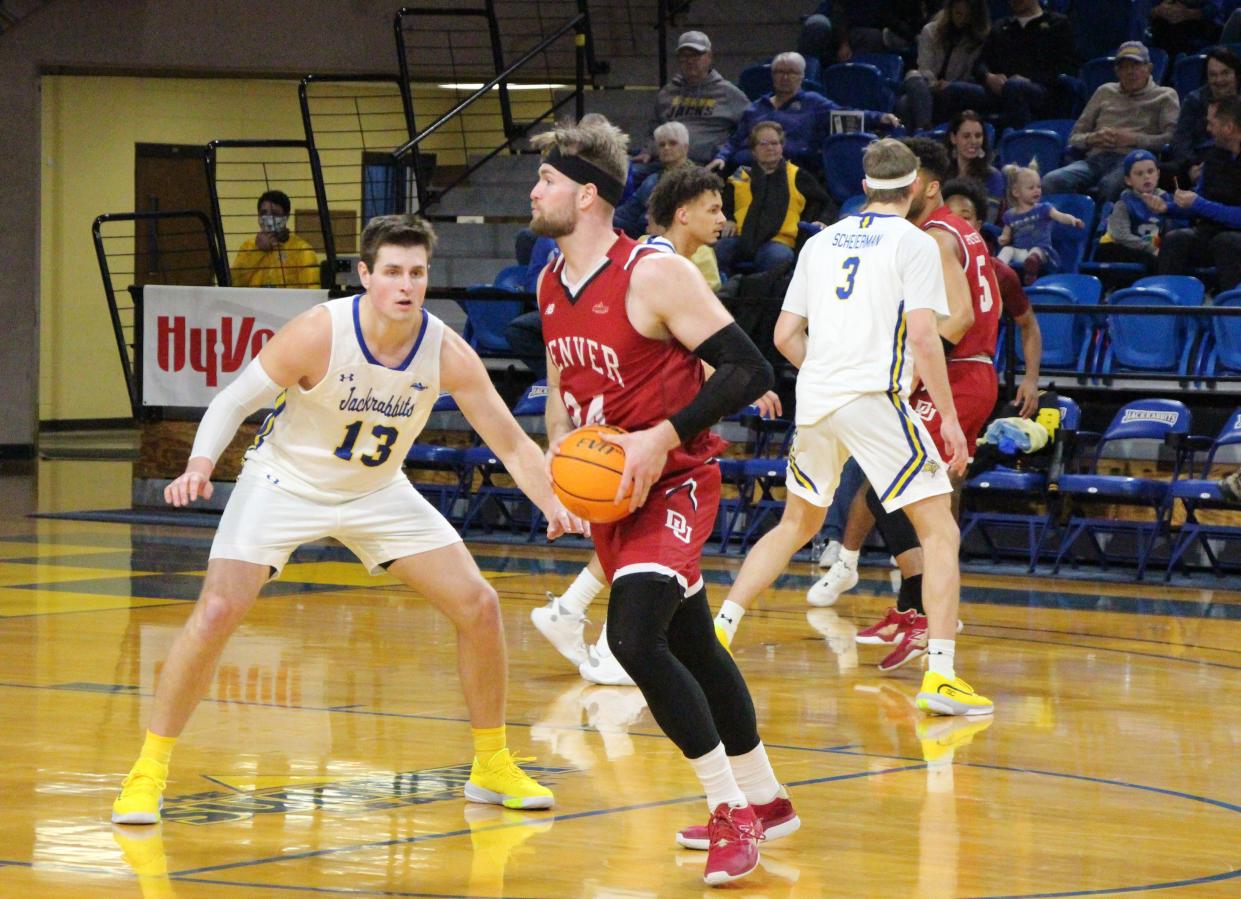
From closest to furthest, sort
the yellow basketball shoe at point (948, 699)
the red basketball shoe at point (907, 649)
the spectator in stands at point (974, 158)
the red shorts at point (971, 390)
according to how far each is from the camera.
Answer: the yellow basketball shoe at point (948, 699) → the red basketball shoe at point (907, 649) → the red shorts at point (971, 390) → the spectator in stands at point (974, 158)

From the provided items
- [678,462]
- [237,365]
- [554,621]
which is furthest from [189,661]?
[237,365]

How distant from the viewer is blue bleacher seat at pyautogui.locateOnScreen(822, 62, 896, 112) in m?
14.5

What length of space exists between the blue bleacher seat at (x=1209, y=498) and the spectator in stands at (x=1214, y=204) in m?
1.32

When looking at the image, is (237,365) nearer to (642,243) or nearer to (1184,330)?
(1184,330)

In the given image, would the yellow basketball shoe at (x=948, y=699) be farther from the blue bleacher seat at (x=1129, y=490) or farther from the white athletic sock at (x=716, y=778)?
the blue bleacher seat at (x=1129, y=490)

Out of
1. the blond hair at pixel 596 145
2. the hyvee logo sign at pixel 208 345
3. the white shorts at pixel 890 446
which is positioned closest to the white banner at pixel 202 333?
the hyvee logo sign at pixel 208 345

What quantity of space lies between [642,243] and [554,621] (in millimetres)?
2851

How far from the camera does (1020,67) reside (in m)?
14.3

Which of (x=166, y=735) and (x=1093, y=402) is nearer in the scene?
(x=166, y=735)

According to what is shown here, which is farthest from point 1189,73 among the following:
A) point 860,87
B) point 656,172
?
point 656,172

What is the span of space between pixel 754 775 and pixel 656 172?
31.5 feet

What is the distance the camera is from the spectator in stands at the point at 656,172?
12992mm

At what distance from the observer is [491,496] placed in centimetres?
1271

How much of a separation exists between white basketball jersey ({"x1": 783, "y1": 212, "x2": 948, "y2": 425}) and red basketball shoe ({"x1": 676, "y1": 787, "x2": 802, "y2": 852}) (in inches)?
92.5
